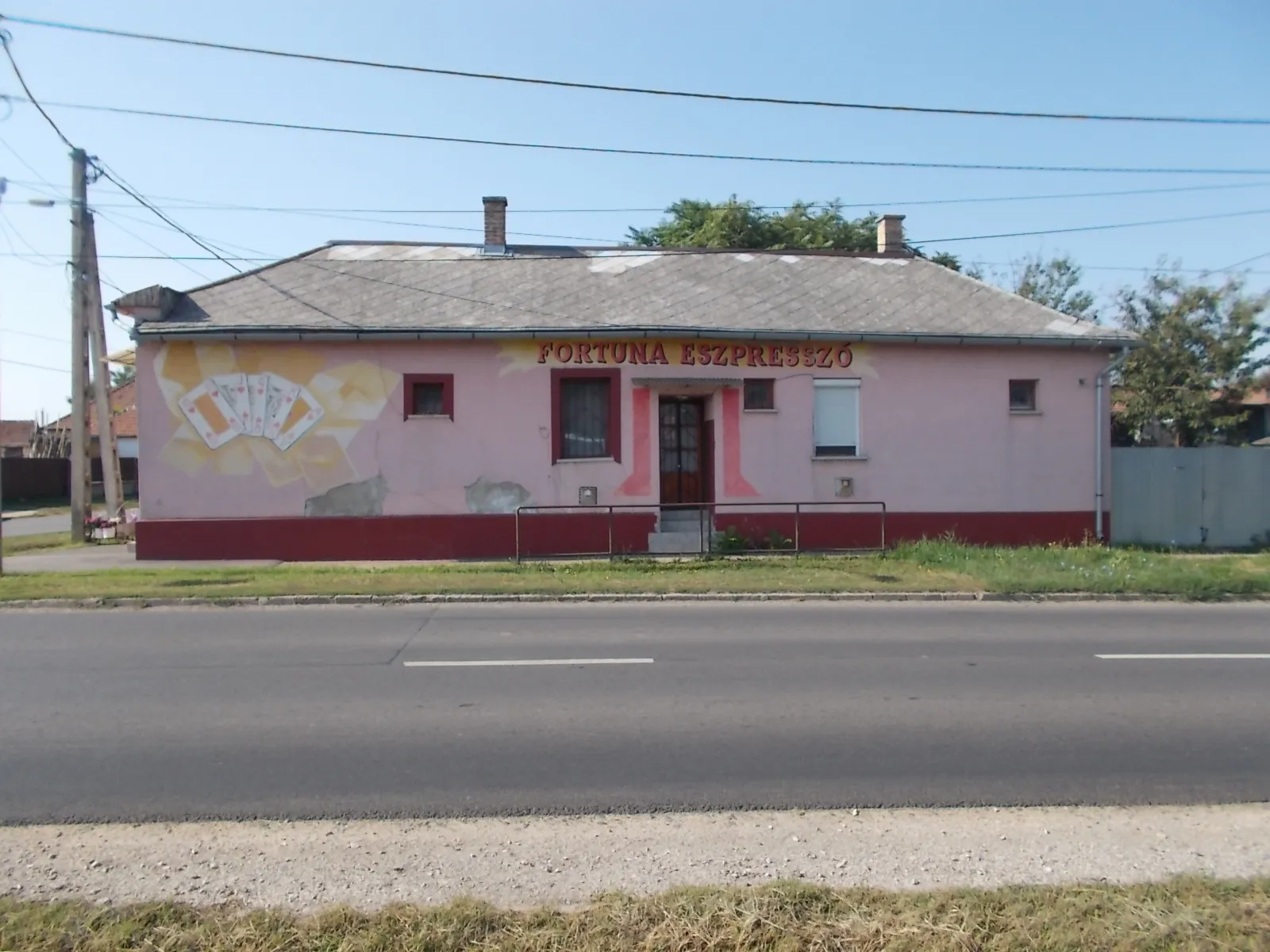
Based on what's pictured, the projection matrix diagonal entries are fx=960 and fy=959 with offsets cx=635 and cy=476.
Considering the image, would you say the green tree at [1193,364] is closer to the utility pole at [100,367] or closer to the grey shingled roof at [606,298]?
the grey shingled roof at [606,298]

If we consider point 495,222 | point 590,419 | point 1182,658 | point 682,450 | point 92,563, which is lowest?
point 1182,658

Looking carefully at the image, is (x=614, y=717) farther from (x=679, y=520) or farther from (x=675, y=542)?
(x=679, y=520)

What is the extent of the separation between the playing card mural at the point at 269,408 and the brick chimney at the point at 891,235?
13027 millimetres

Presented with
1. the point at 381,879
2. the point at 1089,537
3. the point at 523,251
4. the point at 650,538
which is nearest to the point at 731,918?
the point at 381,879

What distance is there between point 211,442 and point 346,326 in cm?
321

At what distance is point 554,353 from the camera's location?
57.8 feet

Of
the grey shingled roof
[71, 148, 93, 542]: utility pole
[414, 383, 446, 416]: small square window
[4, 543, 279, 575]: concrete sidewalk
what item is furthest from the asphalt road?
[71, 148, 93, 542]: utility pole

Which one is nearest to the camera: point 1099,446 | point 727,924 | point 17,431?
point 727,924

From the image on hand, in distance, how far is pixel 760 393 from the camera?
59.6 feet

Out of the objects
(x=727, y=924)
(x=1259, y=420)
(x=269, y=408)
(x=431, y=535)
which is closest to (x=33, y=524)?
(x=269, y=408)

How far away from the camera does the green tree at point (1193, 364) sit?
96.1ft

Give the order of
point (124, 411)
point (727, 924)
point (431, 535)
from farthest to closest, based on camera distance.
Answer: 1. point (124, 411)
2. point (431, 535)
3. point (727, 924)

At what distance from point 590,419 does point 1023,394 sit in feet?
28.1

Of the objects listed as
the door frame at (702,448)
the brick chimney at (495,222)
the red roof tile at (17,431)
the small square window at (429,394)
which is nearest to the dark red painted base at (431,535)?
the door frame at (702,448)
